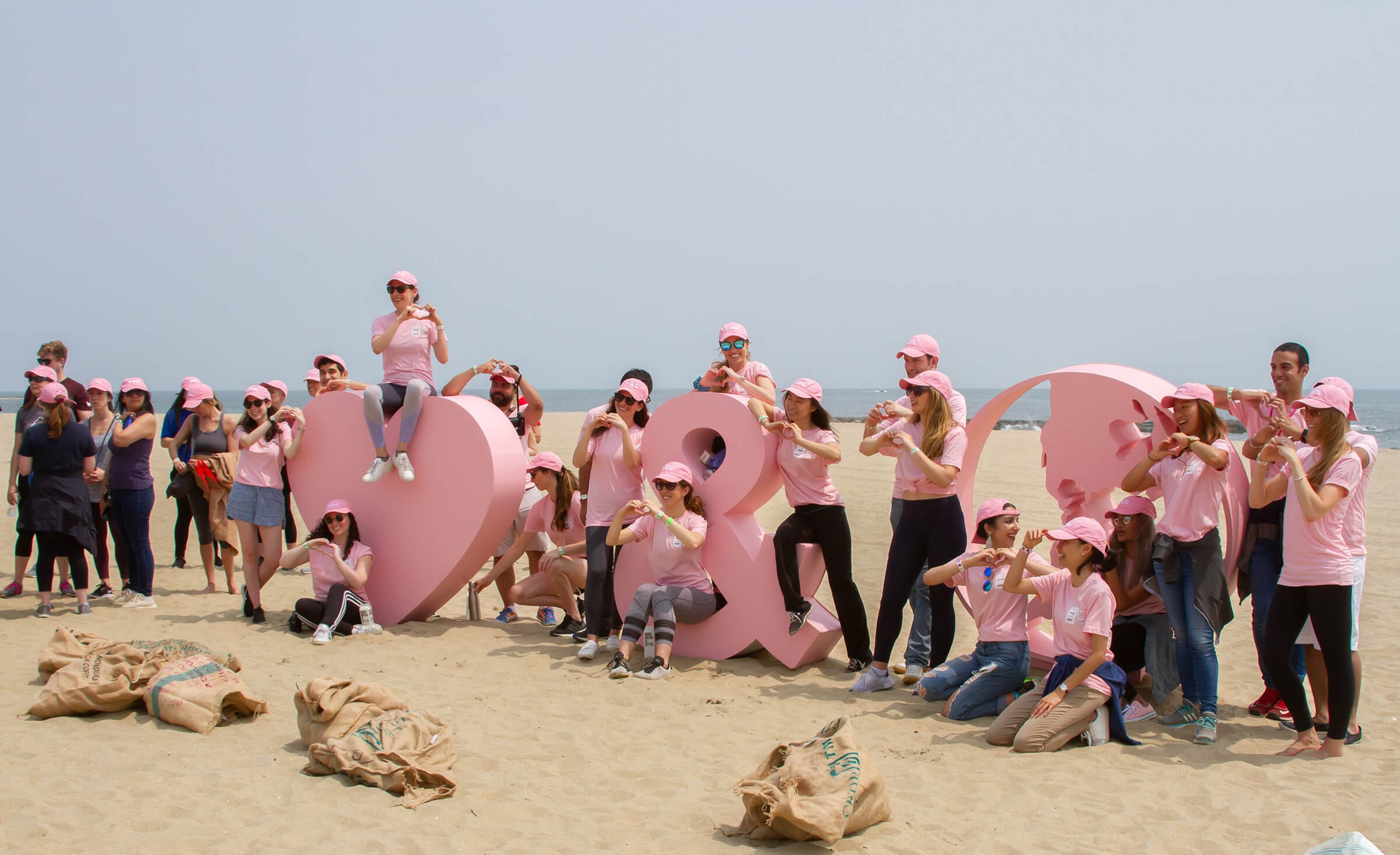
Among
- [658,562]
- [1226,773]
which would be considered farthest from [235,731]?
[1226,773]

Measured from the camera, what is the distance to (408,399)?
7812 mm

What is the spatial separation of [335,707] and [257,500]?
358 centimetres

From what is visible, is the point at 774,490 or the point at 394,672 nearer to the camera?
the point at 394,672

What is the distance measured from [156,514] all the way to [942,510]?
12.1 m

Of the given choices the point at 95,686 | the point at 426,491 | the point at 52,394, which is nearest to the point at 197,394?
the point at 52,394

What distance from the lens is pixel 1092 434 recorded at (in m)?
6.85

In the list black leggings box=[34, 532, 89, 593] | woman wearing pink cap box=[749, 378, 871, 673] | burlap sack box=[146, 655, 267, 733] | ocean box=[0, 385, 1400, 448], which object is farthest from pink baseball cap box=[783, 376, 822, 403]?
ocean box=[0, 385, 1400, 448]

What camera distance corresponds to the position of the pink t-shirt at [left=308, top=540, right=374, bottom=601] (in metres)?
7.87

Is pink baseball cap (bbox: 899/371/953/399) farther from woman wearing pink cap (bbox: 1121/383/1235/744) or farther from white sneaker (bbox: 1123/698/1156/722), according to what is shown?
white sneaker (bbox: 1123/698/1156/722)

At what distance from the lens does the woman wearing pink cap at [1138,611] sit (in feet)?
20.0

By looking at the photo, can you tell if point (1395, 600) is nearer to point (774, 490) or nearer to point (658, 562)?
point (774, 490)

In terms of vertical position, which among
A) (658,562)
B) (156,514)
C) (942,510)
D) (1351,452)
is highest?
(1351,452)

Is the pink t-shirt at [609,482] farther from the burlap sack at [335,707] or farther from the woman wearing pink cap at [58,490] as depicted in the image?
the woman wearing pink cap at [58,490]

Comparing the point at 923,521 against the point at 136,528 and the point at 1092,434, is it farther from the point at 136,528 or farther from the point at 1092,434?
the point at 136,528
